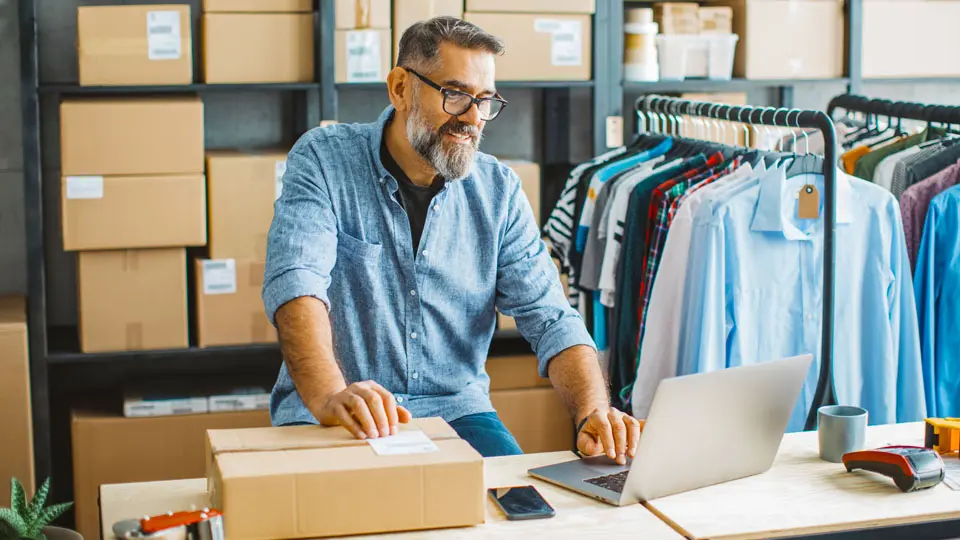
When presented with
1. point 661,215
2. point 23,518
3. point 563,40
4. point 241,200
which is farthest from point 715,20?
point 23,518

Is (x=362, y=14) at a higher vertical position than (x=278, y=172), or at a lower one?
higher

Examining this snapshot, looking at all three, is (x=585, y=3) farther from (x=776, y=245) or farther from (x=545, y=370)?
(x=545, y=370)

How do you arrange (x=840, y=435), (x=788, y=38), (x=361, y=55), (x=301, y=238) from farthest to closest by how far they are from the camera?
(x=788, y=38) < (x=361, y=55) < (x=301, y=238) < (x=840, y=435)

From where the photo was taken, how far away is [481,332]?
2488mm

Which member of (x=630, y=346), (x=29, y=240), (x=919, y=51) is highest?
(x=919, y=51)

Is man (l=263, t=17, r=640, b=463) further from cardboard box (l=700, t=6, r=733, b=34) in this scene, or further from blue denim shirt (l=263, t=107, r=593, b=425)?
cardboard box (l=700, t=6, r=733, b=34)

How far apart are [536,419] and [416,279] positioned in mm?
1438

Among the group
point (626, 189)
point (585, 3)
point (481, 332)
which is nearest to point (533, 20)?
point (585, 3)

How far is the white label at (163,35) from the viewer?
323 centimetres

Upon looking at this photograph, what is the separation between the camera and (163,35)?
10.7 feet

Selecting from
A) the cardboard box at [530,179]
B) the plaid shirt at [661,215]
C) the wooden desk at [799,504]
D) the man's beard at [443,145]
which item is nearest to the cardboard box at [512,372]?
the cardboard box at [530,179]

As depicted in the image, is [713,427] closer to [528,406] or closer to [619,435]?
[619,435]

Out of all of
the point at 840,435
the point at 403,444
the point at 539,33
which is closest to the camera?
the point at 403,444

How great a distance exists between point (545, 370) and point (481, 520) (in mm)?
794
